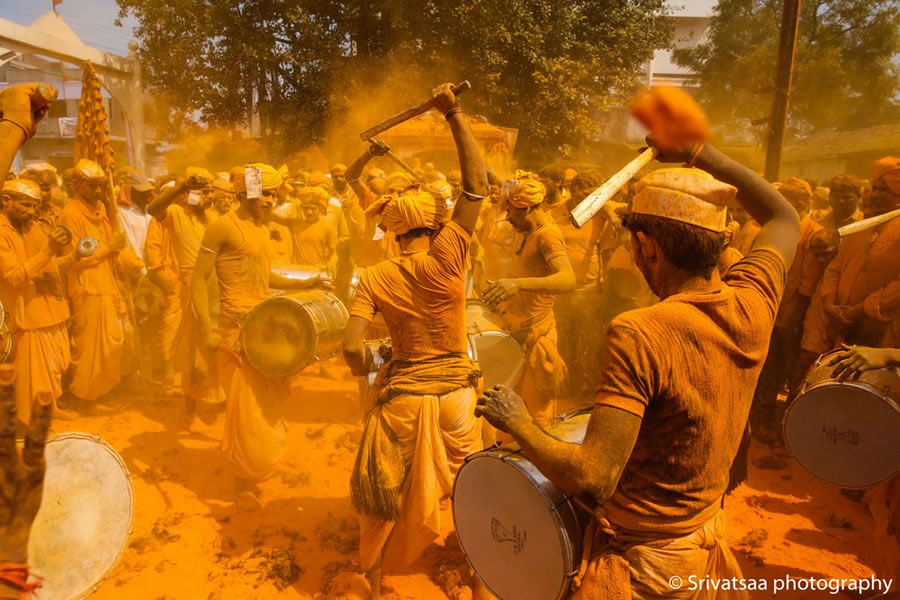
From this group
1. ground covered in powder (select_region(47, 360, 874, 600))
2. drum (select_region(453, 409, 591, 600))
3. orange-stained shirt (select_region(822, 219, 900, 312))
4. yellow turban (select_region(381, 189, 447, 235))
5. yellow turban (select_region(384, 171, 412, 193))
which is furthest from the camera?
yellow turban (select_region(384, 171, 412, 193))

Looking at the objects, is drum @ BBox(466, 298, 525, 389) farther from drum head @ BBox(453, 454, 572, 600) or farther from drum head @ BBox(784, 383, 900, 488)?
drum head @ BBox(453, 454, 572, 600)

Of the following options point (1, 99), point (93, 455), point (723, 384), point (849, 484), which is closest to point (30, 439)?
point (93, 455)

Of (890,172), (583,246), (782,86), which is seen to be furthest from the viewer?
(782,86)

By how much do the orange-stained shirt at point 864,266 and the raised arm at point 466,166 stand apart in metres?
4.02

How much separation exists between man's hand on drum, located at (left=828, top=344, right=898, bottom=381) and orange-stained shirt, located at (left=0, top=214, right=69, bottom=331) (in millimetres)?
7191

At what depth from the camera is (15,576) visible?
2068mm

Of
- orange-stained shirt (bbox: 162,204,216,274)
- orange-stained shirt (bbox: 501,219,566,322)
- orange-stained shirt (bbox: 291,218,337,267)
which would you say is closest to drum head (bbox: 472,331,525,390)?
orange-stained shirt (bbox: 501,219,566,322)

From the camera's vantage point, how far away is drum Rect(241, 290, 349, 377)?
17.2ft

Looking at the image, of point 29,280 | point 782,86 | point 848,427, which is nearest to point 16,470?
point 848,427

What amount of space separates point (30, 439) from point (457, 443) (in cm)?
247

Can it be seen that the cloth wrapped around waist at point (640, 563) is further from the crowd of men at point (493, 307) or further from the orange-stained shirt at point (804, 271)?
the orange-stained shirt at point (804, 271)

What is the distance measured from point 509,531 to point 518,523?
8 cm

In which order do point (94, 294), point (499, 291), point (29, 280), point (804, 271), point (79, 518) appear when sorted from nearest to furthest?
1. point (79, 518)
2. point (499, 291)
3. point (29, 280)
4. point (804, 271)
5. point (94, 294)

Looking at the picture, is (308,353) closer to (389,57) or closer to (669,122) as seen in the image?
(669,122)
